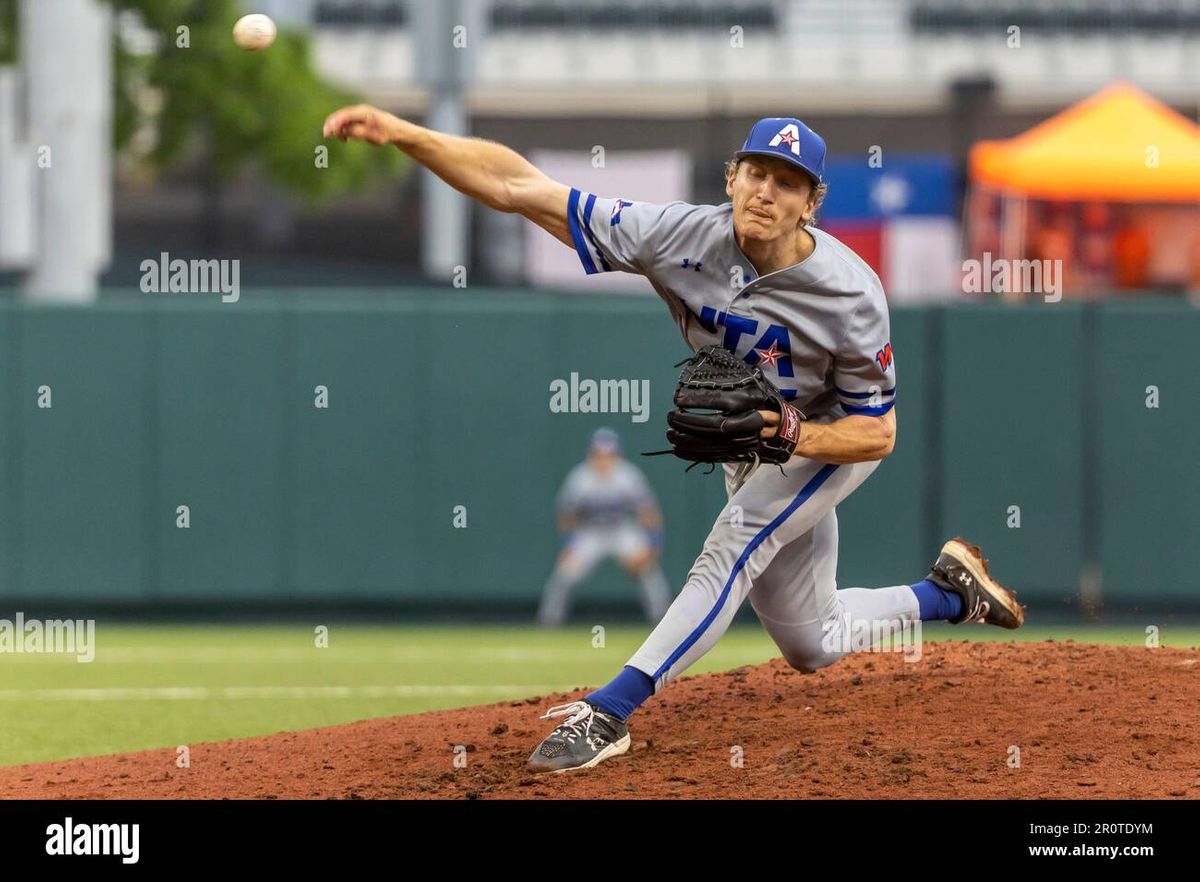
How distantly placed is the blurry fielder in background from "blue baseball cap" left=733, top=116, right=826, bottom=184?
6116 millimetres

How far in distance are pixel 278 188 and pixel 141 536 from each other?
42.4 feet

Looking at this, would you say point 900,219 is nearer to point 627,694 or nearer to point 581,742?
point 627,694

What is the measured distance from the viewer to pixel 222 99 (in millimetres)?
20078

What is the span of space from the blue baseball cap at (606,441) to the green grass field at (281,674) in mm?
1146

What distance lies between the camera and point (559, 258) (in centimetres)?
1581

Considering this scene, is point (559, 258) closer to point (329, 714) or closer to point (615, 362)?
point (615, 362)

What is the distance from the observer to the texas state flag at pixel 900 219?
18.0 meters

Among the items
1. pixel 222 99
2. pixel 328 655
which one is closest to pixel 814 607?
pixel 328 655

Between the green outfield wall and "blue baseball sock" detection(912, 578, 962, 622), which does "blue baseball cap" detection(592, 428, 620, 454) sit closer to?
the green outfield wall

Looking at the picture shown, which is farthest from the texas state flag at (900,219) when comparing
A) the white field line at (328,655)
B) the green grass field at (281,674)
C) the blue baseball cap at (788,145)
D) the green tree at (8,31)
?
the blue baseball cap at (788,145)

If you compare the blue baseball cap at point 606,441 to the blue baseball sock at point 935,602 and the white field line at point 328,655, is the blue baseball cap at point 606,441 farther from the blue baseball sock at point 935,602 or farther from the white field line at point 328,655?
the blue baseball sock at point 935,602

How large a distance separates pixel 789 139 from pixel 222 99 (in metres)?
15.7

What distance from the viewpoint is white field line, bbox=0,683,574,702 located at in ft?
29.0
